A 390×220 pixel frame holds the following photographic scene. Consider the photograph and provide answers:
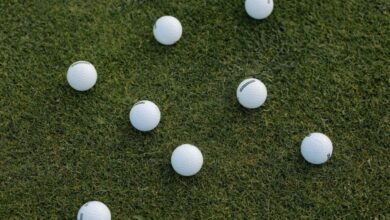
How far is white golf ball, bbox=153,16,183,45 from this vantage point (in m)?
3.35

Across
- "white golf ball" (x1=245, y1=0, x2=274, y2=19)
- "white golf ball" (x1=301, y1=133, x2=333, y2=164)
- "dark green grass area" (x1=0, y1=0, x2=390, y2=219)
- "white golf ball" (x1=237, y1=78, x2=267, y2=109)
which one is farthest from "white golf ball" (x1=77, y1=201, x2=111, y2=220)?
"white golf ball" (x1=245, y1=0, x2=274, y2=19)

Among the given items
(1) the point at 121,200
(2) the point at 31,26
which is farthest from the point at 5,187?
(2) the point at 31,26

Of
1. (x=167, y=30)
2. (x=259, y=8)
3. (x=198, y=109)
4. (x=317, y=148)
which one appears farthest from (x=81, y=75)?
(x=317, y=148)

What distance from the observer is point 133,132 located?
3287mm

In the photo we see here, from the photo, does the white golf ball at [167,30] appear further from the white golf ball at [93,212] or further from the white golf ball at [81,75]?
the white golf ball at [93,212]

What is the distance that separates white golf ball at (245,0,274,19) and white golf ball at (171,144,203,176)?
1056 mm

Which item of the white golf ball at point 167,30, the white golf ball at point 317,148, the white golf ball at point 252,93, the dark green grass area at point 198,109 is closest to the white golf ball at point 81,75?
the dark green grass area at point 198,109

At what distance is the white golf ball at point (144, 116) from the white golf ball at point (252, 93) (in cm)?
58

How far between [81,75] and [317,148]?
5.32 ft

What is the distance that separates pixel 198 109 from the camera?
3354mm

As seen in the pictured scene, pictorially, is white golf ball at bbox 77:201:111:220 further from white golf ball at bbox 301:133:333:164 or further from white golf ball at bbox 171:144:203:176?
white golf ball at bbox 301:133:333:164

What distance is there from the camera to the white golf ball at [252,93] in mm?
3207

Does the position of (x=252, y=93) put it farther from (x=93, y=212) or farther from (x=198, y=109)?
(x=93, y=212)

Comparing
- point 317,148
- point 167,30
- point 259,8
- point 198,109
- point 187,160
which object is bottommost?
point 187,160
